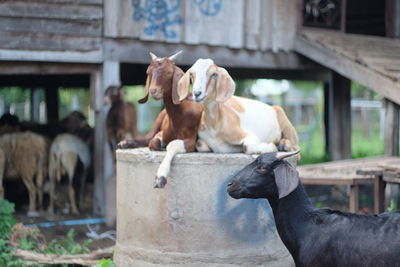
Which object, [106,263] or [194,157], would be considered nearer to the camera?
[194,157]

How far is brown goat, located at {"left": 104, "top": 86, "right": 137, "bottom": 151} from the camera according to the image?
10.1 metres

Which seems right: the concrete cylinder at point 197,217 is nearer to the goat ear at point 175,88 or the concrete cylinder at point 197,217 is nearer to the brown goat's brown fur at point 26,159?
the goat ear at point 175,88

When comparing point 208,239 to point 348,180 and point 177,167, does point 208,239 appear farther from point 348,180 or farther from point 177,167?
point 348,180

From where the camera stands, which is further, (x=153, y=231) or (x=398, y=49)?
(x=398, y=49)

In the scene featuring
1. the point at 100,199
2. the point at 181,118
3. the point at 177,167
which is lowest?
the point at 100,199

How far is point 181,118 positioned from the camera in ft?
22.1

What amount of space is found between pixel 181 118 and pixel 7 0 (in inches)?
165

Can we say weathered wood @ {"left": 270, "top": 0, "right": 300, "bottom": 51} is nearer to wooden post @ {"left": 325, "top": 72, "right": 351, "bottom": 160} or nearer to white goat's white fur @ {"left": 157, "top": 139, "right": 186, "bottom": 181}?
wooden post @ {"left": 325, "top": 72, "right": 351, "bottom": 160}

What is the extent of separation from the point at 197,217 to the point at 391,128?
5.75m

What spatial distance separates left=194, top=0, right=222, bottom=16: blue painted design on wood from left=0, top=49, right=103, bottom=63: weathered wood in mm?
1910

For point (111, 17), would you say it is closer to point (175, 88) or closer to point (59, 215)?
point (59, 215)

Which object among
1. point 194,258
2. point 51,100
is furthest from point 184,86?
point 51,100

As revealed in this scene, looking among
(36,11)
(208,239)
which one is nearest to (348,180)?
(208,239)

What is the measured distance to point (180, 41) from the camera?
10.8 meters
